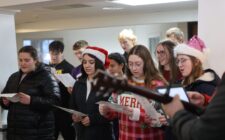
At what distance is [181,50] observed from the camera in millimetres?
2189

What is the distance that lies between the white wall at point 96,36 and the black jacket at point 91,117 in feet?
20.1

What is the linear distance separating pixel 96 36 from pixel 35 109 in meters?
6.44

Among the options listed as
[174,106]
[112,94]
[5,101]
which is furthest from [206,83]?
[5,101]

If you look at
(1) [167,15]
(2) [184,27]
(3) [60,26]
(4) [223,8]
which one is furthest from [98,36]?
(4) [223,8]

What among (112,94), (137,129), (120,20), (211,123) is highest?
(120,20)

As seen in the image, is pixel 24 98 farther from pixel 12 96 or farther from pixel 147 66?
pixel 147 66

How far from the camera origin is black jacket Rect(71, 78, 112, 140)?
2.55 m

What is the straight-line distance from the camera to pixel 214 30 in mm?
2299

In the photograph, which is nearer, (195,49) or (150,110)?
(150,110)

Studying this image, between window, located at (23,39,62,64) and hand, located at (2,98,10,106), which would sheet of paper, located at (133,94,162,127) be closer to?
hand, located at (2,98,10,106)

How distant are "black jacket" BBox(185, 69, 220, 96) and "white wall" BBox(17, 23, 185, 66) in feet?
22.5

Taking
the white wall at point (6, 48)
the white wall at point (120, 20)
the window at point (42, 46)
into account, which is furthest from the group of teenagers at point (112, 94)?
the window at point (42, 46)

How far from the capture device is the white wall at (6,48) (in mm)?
3328

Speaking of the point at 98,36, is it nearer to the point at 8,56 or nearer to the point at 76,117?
the point at 8,56
